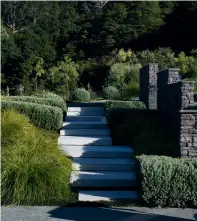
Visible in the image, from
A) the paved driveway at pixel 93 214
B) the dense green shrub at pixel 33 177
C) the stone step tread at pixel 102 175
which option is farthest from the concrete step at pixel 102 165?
the paved driveway at pixel 93 214

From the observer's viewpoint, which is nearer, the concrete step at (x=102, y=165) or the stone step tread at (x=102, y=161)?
the concrete step at (x=102, y=165)

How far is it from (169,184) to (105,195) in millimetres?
1022

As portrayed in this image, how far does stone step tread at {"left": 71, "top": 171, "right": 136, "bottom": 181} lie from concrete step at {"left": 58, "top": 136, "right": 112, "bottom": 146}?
67.8 inches

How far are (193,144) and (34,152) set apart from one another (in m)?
2.52

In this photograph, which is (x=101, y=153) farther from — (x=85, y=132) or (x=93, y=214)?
(x=93, y=214)

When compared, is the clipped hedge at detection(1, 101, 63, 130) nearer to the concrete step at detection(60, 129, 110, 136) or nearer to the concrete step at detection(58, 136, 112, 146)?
the concrete step at detection(60, 129, 110, 136)

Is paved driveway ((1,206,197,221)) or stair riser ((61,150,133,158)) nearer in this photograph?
paved driveway ((1,206,197,221))

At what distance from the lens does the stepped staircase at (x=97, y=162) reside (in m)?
6.47

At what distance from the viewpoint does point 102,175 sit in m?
7.04

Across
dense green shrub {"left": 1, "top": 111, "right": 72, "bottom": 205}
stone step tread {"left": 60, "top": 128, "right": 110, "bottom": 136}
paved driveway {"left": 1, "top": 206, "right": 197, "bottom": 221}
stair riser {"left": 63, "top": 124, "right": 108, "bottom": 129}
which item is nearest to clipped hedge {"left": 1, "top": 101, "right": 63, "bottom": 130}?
stone step tread {"left": 60, "top": 128, "right": 110, "bottom": 136}

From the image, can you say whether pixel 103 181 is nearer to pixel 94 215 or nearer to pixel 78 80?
pixel 94 215

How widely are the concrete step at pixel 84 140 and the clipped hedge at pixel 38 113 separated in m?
0.73

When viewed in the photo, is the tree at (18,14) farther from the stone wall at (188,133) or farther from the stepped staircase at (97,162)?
the stone wall at (188,133)

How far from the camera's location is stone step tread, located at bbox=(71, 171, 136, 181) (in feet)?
22.4
